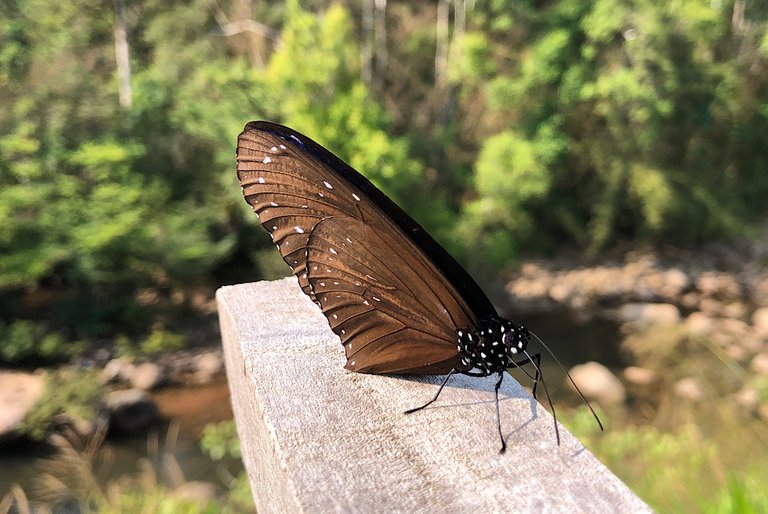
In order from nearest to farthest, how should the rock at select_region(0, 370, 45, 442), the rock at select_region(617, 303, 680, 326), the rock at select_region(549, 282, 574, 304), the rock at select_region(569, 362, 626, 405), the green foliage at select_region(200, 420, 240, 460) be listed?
the green foliage at select_region(200, 420, 240, 460) < the rock at select_region(0, 370, 45, 442) < the rock at select_region(569, 362, 626, 405) < the rock at select_region(617, 303, 680, 326) < the rock at select_region(549, 282, 574, 304)

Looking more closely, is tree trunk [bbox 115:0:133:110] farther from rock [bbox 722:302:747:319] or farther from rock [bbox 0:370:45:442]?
rock [bbox 722:302:747:319]

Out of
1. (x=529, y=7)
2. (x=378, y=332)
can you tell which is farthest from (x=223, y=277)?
(x=378, y=332)

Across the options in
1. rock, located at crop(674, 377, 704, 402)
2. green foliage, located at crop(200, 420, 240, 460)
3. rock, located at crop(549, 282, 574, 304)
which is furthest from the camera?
rock, located at crop(549, 282, 574, 304)

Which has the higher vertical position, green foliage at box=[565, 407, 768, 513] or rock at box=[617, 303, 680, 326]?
green foliage at box=[565, 407, 768, 513]

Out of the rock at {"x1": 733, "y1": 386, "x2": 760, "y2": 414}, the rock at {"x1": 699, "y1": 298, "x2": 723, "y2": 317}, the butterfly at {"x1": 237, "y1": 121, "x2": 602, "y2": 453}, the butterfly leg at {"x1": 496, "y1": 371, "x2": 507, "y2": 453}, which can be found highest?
the butterfly at {"x1": 237, "y1": 121, "x2": 602, "y2": 453}

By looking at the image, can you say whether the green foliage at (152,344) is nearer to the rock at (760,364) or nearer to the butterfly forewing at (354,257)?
the butterfly forewing at (354,257)

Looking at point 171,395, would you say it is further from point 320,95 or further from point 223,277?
point 320,95

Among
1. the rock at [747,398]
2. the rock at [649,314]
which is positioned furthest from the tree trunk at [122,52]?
the rock at [747,398]

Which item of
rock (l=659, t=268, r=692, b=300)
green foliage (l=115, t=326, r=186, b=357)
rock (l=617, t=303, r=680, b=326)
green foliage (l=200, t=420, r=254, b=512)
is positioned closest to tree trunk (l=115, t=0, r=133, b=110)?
green foliage (l=115, t=326, r=186, b=357)
